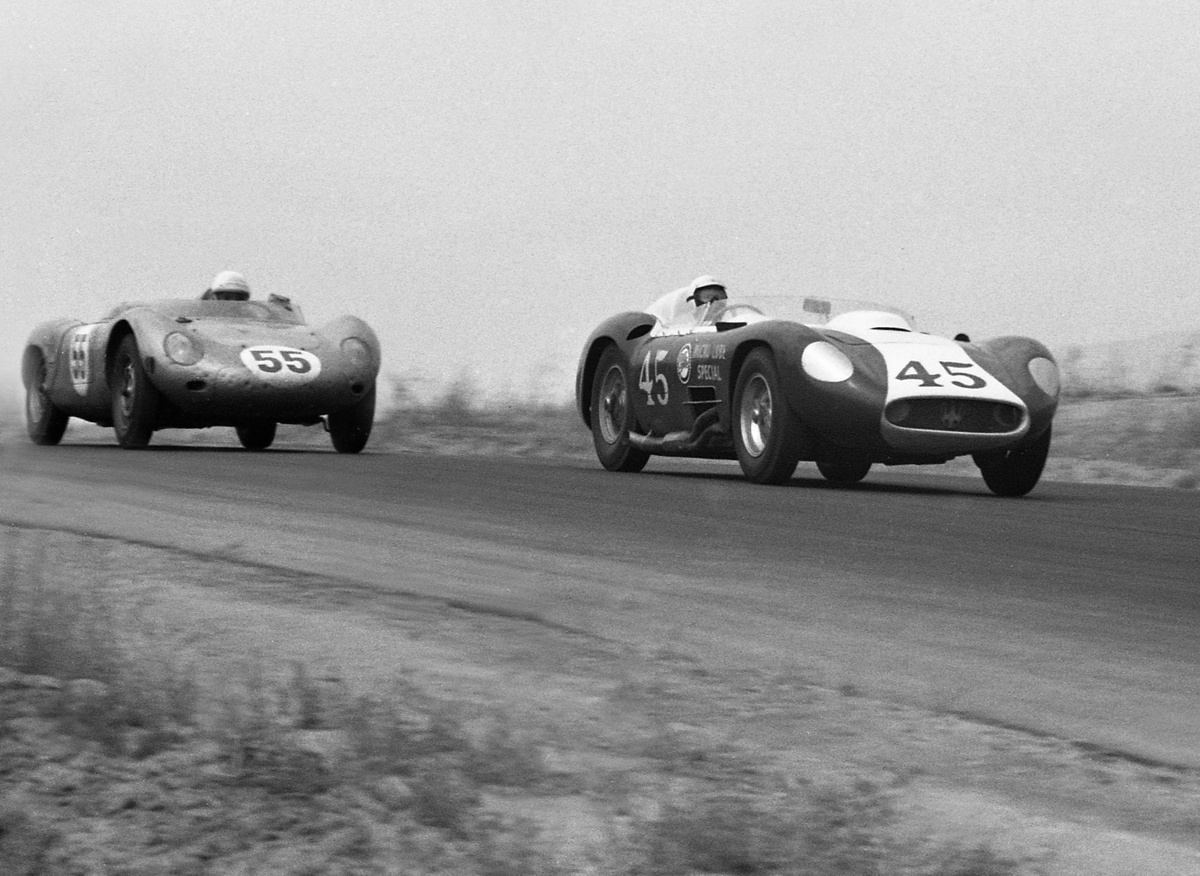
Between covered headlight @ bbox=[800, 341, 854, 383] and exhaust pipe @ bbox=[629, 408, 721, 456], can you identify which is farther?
exhaust pipe @ bbox=[629, 408, 721, 456]

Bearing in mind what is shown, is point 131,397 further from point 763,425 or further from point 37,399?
point 763,425

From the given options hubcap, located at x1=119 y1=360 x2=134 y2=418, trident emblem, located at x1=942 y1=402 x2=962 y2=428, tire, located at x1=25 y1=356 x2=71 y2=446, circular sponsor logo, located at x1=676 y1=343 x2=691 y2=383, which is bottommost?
tire, located at x1=25 y1=356 x2=71 y2=446

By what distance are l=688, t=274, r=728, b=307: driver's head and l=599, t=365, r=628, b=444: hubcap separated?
667mm

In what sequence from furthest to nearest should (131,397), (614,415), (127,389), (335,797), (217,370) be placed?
(127,389) → (131,397) → (217,370) → (614,415) → (335,797)

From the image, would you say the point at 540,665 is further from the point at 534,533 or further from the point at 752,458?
the point at 752,458

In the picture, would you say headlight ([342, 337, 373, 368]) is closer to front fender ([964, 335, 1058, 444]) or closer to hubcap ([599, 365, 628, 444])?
hubcap ([599, 365, 628, 444])

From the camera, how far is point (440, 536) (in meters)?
7.53

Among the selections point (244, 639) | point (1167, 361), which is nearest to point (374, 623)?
point (244, 639)

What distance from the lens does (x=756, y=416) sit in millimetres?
10211

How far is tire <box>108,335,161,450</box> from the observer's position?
1354 centimetres

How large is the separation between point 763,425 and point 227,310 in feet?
19.4

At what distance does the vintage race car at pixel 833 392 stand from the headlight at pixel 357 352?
3007 mm

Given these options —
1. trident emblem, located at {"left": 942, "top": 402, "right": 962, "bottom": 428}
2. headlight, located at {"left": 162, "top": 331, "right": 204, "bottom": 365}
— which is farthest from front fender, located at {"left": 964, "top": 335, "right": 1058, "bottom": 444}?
headlight, located at {"left": 162, "top": 331, "right": 204, "bottom": 365}

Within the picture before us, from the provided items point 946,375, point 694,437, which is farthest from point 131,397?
point 946,375
